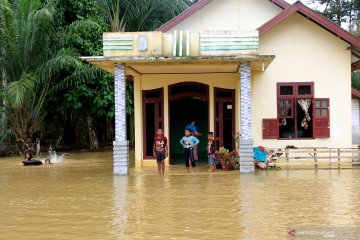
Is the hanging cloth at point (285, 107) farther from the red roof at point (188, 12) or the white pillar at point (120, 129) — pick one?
the white pillar at point (120, 129)

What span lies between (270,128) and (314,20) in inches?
147

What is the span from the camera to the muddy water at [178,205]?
25.1 ft

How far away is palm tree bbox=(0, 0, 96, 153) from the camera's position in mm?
21281

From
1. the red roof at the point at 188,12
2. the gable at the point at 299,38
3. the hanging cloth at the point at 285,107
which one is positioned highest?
the red roof at the point at 188,12

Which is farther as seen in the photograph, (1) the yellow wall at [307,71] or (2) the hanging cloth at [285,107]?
(2) the hanging cloth at [285,107]

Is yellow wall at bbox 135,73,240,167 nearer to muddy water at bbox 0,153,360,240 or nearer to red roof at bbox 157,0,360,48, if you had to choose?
red roof at bbox 157,0,360,48

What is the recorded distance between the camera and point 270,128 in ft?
57.1

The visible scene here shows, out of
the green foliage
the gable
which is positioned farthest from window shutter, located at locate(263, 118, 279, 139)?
the green foliage

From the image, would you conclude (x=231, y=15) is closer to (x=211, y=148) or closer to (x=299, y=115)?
(x=299, y=115)

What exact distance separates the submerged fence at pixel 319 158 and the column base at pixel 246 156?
1.41m

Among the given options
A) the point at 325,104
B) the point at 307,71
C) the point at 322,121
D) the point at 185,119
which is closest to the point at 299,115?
the point at 322,121

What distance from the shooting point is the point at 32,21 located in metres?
21.7

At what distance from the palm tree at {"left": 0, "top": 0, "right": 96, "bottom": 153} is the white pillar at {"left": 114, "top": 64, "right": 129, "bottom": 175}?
20.1ft

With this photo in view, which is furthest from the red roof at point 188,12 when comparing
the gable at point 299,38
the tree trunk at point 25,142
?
the tree trunk at point 25,142
